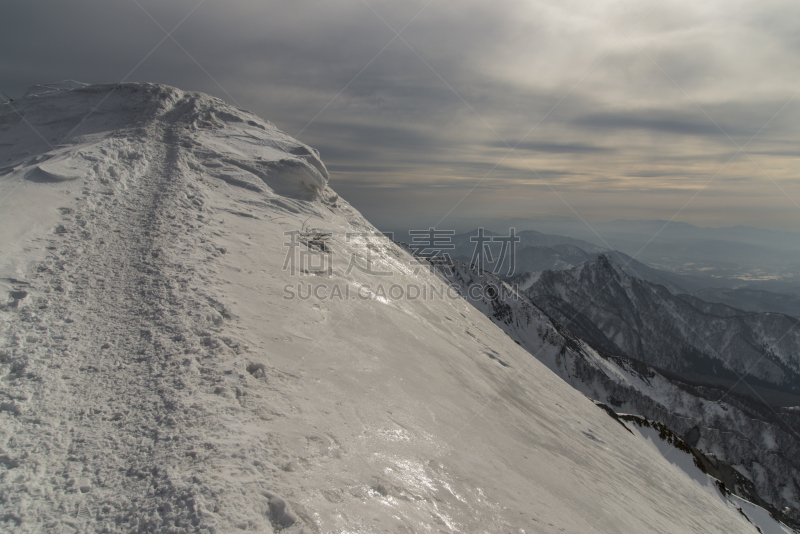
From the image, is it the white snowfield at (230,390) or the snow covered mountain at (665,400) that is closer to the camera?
the white snowfield at (230,390)

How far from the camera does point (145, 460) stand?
4680mm

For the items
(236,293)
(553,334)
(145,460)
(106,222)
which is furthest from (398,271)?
(553,334)

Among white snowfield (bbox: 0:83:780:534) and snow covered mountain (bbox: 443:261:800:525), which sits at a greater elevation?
white snowfield (bbox: 0:83:780:534)

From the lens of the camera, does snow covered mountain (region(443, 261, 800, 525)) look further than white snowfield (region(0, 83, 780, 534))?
Yes

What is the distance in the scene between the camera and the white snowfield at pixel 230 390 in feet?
14.8

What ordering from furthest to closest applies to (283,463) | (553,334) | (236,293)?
(553,334) < (236,293) < (283,463)

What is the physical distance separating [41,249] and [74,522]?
301 inches

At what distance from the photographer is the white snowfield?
14.8 feet

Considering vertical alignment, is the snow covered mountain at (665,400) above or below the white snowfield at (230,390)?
below

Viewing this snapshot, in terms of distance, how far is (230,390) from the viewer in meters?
6.15

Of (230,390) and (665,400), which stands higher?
(230,390)

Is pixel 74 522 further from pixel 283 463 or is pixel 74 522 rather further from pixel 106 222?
pixel 106 222

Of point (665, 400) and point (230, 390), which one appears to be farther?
point (665, 400)

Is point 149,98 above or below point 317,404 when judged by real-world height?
above
